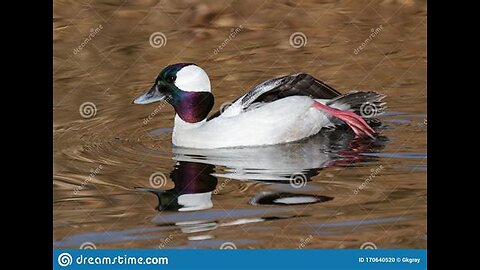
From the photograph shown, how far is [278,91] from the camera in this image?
457 inches

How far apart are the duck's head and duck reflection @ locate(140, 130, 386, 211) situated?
0.36 metres

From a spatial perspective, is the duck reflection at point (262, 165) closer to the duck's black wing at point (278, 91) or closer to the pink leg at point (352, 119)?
the pink leg at point (352, 119)

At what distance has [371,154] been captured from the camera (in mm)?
11203

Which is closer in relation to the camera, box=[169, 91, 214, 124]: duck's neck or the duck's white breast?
the duck's white breast

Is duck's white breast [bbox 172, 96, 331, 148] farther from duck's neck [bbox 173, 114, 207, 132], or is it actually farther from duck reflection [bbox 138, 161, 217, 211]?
duck reflection [bbox 138, 161, 217, 211]

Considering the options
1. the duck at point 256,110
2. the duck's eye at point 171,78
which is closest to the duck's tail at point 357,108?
the duck at point 256,110

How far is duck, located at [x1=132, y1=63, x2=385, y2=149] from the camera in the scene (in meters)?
11.5

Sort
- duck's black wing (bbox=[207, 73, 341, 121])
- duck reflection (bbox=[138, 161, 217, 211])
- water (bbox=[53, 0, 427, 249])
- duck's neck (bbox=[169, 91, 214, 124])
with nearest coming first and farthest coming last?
water (bbox=[53, 0, 427, 249])
duck reflection (bbox=[138, 161, 217, 211])
duck's black wing (bbox=[207, 73, 341, 121])
duck's neck (bbox=[169, 91, 214, 124])

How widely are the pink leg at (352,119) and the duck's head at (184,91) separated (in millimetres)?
918

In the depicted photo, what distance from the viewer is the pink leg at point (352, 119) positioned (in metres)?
11.7

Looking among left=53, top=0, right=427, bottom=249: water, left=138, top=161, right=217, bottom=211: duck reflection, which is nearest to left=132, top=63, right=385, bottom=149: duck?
left=53, top=0, right=427, bottom=249: water

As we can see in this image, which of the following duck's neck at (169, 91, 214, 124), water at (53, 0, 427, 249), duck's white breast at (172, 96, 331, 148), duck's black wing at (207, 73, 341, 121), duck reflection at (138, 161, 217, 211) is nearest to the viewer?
water at (53, 0, 427, 249)

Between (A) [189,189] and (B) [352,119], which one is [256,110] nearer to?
(B) [352,119]

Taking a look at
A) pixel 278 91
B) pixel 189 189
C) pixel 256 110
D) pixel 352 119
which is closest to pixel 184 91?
pixel 256 110
